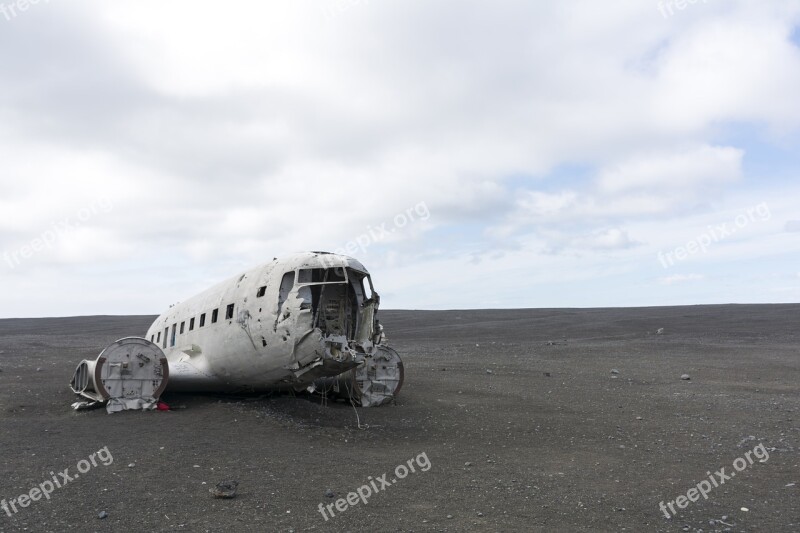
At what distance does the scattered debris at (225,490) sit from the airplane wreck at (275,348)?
13.8 feet

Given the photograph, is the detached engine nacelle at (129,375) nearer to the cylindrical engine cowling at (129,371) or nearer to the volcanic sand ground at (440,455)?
the cylindrical engine cowling at (129,371)

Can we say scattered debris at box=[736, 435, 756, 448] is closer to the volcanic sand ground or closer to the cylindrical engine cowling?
the volcanic sand ground

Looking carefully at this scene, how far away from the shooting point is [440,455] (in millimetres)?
12195

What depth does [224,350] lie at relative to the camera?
16.3 meters

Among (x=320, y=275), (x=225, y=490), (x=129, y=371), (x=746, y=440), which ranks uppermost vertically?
(x=320, y=275)

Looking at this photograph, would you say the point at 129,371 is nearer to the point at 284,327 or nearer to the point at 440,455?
the point at 284,327

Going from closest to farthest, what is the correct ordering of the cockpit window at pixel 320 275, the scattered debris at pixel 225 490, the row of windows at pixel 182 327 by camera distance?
the scattered debris at pixel 225 490 < the cockpit window at pixel 320 275 < the row of windows at pixel 182 327

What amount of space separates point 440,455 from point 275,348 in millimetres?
4810

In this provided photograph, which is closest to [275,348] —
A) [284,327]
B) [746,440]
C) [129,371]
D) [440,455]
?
[284,327]

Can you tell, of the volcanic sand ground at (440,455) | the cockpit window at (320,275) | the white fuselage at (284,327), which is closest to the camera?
the volcanic sand ground at (440,455)

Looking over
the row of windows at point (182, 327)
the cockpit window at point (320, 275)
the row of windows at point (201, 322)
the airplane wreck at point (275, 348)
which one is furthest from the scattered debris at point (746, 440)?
the row of windows at point (182, 327)

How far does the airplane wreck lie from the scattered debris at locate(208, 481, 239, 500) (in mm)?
4204

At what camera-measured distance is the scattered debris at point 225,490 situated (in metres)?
9.41

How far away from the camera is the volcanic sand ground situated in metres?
8.70
